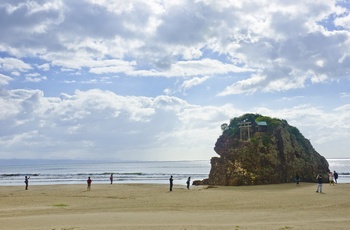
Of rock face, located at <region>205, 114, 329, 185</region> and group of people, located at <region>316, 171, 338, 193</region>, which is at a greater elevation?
rock face, located at <region>205, 114, 329, 185</region>

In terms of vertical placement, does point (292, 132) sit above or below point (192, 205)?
above

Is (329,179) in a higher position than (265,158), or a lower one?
lower

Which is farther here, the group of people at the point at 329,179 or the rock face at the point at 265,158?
the rock face at the point at 265,158

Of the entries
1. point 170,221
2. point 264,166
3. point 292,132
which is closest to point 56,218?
point 170,221

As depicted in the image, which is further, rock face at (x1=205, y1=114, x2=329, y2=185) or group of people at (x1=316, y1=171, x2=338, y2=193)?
rock face at (x1=205, y1=114, x2=329, y2=185)

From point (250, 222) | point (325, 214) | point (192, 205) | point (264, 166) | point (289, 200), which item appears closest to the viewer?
point (250, 222)

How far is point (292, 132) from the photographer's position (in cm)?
6253

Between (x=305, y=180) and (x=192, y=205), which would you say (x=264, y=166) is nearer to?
(x=305, y=180)

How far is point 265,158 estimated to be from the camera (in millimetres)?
52094

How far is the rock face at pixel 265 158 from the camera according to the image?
5088 cm

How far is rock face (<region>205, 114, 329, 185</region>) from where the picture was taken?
5088 cm

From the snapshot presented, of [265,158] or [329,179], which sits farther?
[265,158]

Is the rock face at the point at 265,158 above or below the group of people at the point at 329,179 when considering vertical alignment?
above

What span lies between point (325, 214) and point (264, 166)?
30557mm
